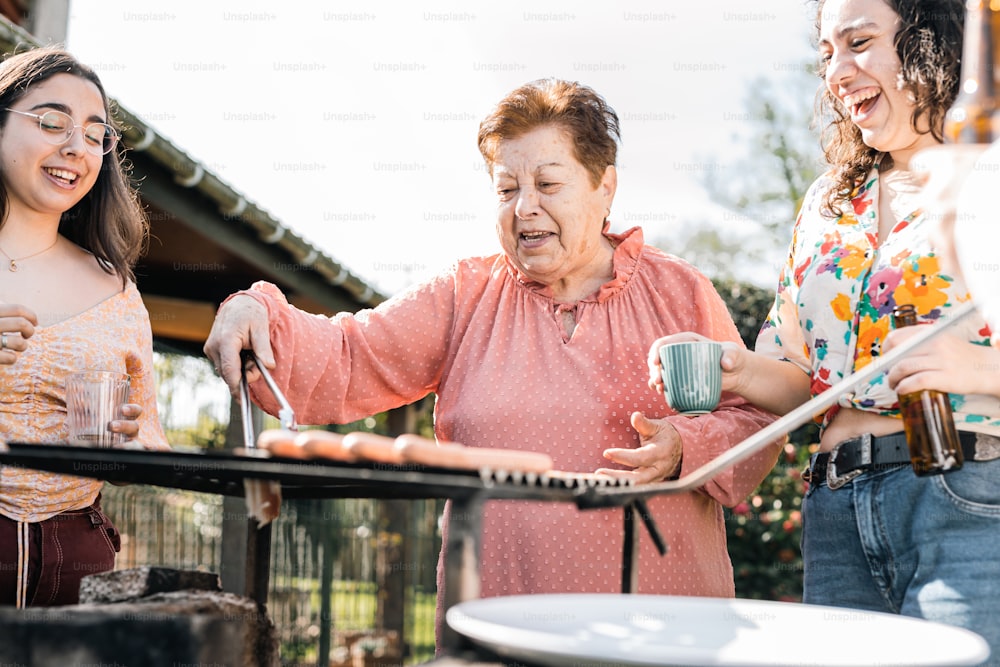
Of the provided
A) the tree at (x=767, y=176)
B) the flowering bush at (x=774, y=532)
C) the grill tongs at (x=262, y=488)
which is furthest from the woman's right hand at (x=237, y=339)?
the tree at (x=767, y=176)

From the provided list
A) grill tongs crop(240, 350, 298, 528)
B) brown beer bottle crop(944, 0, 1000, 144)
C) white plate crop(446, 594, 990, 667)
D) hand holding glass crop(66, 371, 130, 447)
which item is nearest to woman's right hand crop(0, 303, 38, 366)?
hand holding glass crop(66, 371, 130, 447)

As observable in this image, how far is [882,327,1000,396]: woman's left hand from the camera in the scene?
1.89 metres

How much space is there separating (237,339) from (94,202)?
0.85m

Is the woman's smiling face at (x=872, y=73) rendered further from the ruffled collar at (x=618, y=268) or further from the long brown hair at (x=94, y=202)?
the long brown hair at (x=94, y=202)

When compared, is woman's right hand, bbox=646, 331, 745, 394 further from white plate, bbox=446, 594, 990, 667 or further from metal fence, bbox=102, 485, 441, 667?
metal fence, bbox=102, 485, 441, 667

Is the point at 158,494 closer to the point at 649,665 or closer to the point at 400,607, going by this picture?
the point at 400,607

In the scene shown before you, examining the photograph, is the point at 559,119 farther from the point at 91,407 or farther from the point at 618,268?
the point at 91,407

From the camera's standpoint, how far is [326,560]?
9.34m

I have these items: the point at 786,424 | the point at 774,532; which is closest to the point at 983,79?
the point at 786,424

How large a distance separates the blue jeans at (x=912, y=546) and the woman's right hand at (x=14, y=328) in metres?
1.74

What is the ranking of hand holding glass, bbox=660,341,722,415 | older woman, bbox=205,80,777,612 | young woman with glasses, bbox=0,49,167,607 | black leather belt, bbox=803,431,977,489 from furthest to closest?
older woman, bbox=205,80,777,612 → young woman with glasses, bbox=0,49,167,607 → hand holding glass, bbox=660,341,722,415 → black leather belt, bbox=803,431,977,489

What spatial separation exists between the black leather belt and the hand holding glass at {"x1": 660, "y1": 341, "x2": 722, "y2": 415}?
0.92ft

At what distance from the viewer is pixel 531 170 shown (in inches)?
112

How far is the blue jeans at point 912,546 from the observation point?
189cm
